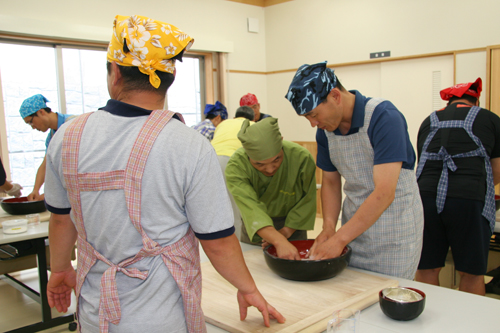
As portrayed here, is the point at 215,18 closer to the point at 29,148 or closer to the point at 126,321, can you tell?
the point at 29,148

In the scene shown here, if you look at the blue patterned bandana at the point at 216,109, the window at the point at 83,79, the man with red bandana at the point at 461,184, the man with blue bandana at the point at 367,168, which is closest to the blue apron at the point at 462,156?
the man with red bandana at the point at 461,184

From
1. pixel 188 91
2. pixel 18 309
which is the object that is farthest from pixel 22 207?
pixel 188 91

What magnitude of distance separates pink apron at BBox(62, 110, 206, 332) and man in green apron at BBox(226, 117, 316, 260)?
0.71 metres

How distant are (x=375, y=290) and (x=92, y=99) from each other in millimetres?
4046

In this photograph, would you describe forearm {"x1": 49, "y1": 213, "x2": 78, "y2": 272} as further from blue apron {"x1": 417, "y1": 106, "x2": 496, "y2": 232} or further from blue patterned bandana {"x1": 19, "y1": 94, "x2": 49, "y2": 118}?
blue patterned bandana {"x1": 19, "y1": 94, "x2": 49, "y2": 118}

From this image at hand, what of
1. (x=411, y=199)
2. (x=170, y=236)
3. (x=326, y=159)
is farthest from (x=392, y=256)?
(x=170, y=236)

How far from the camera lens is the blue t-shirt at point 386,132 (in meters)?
1.34

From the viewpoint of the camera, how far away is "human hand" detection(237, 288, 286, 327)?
993mm

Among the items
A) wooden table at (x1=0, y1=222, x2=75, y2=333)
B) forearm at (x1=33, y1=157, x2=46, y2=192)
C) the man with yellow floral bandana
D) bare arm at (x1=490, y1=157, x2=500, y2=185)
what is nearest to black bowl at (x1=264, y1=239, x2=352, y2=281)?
the man with yellow floral bandana

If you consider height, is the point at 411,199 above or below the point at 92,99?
below

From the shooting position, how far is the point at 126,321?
2.79 feet

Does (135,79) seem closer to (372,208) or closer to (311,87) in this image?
(311,87)

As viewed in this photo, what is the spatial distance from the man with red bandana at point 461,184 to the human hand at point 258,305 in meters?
1.53

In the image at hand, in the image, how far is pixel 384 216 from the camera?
1.47 metres
